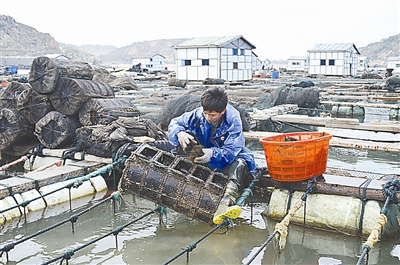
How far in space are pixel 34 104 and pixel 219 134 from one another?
13.1ft

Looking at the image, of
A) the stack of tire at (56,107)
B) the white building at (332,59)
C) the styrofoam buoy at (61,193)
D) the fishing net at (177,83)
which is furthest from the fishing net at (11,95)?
the white building at (332,59)

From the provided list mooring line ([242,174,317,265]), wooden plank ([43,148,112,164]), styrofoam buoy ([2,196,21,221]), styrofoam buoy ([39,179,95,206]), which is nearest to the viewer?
mooring line ([242,174,317,265])

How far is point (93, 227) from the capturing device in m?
4.43

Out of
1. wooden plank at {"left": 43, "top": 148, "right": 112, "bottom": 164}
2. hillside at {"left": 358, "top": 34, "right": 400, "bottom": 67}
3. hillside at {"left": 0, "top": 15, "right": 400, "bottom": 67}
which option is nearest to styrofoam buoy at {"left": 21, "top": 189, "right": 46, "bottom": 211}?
wooden plank at {"left": 43, "top": 148, "right": 112, "bottom": 164}

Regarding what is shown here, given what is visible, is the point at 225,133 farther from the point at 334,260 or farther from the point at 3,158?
the point at 3,158

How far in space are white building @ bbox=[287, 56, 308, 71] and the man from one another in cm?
6476

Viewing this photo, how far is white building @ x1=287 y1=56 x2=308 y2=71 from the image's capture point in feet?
218

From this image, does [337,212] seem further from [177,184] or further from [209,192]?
[177,184]

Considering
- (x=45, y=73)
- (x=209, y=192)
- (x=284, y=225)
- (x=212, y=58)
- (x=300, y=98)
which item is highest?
(x=212, y=58)

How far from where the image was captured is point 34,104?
6.73 meters

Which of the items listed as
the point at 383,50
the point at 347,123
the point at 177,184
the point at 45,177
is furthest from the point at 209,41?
the point at 383,50

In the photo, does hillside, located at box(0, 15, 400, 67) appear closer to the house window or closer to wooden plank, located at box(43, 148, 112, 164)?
the house window

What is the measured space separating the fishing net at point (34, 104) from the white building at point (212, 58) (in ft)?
71.5

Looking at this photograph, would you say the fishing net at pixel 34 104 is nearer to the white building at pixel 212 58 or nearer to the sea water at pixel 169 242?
the sea water at pixel 169 242
